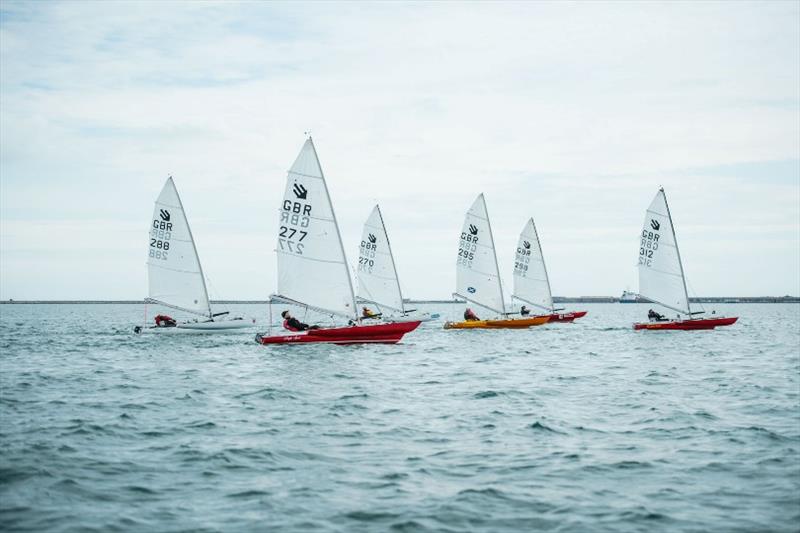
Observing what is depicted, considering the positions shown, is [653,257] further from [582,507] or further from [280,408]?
[582,507]

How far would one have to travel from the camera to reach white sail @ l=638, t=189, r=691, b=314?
5734cm

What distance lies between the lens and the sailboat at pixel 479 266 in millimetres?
63719

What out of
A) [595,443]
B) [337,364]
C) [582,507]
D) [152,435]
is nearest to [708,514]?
[582,507]

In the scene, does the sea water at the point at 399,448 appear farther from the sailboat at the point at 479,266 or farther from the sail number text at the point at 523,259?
the sail number text at the point at 523,259

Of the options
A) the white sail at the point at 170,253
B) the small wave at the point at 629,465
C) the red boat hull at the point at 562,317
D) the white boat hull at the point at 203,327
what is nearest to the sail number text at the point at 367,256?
the white boat hull at the point at 203,327

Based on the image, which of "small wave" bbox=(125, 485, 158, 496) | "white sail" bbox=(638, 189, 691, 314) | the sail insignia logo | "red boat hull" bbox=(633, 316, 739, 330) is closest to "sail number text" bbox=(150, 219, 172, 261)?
the sail insignia logo

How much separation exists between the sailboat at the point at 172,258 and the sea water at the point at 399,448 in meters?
19.5

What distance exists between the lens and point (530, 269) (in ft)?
240

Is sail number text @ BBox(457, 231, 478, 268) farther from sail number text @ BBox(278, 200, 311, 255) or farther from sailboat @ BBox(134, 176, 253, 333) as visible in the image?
sail number text @ BBox(278, 200, 311, 255)

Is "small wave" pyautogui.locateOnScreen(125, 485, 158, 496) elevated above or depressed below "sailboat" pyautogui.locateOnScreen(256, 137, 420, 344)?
below

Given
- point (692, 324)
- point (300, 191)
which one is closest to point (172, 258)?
point (300, 191)

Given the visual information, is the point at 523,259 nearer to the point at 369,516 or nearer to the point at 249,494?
the point at 249,494

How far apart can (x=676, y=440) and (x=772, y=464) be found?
2.56 m

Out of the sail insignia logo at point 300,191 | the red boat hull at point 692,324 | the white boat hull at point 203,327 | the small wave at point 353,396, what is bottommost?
the small wave at point 353,396
